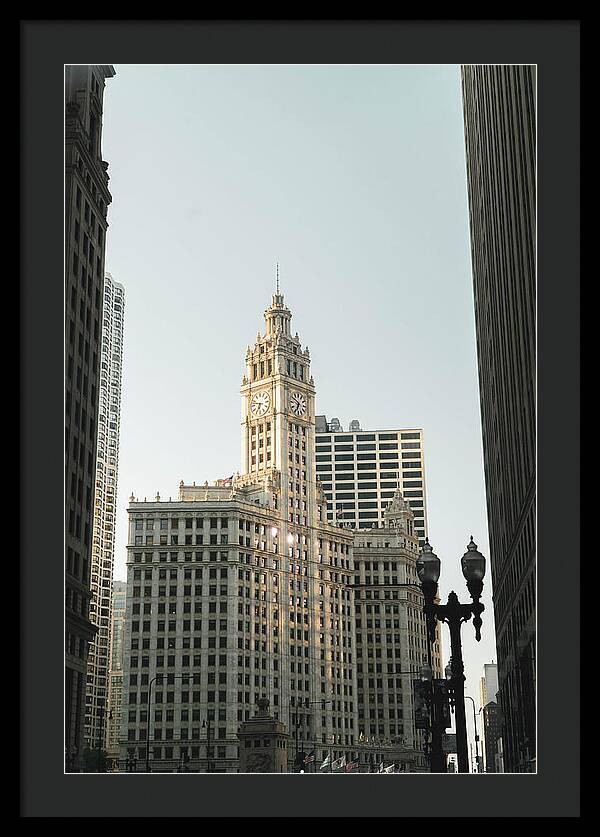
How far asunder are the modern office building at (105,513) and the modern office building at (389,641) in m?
37.9

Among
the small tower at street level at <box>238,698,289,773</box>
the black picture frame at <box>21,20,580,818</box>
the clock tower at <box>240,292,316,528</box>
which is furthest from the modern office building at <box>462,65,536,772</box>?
the clock tower at <box>240,292,316,528</box>

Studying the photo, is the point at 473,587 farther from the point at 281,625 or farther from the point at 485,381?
the point at 281,625

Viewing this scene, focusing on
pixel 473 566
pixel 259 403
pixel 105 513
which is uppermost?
pixel 259 403

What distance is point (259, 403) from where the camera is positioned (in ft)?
509

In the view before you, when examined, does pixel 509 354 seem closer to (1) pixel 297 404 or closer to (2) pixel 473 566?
(2) pixel 473 566

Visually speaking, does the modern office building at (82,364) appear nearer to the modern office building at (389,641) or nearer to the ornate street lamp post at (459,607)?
the ornate street lamp post at (459,607)

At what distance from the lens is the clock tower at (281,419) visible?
486 feet

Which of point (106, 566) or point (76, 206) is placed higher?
point (76, 206)

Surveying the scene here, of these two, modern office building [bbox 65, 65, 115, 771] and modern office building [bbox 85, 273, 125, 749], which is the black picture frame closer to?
modern office building [bbox 65, 65, 115, 771]

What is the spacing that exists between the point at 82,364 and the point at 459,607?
1439 inches
